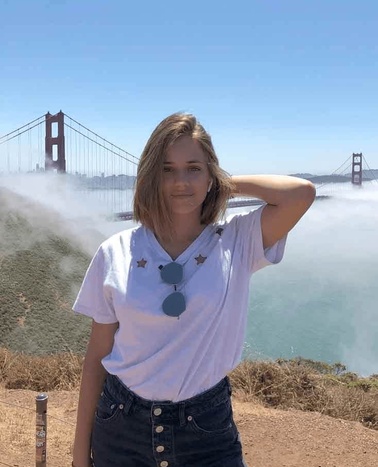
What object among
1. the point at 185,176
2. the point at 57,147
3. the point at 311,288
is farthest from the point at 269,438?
the point at 311,288

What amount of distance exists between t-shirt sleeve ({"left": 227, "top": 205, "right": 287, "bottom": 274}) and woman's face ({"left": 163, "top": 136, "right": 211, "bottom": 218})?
14cm

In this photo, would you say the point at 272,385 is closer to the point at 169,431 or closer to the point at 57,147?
the point at 169,431

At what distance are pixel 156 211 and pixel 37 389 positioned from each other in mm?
4547

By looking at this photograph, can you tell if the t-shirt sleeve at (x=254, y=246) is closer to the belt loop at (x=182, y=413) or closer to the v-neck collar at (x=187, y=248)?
the v-neck collar at (x=187, y=248)

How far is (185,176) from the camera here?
1338 mm

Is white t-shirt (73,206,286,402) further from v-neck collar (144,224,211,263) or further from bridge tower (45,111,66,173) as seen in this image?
bridge tower (45,111,66,173)

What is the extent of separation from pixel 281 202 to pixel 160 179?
317 mm

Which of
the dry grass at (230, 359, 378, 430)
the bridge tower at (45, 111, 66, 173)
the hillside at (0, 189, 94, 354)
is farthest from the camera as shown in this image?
the bridge tower at (45, 111, 66, 173)

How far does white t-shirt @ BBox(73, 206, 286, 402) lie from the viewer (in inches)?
49.9

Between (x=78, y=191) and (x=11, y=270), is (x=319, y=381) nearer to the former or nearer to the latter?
(x=11, y=270)

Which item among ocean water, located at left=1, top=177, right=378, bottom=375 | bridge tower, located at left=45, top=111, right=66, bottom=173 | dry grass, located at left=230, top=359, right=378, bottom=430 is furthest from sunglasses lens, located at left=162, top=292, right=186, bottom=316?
bridge tower, located at left=45, top=111, right=66, bottom=173

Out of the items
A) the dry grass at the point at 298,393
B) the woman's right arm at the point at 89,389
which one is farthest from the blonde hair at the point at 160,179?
the dry grass at the point at 298,393

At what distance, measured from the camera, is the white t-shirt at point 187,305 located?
4.16 feet

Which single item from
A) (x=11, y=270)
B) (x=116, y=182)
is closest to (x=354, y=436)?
(x=11, y=270)
